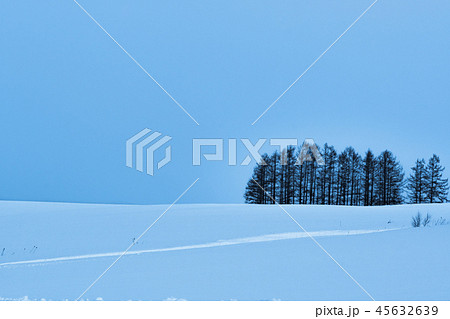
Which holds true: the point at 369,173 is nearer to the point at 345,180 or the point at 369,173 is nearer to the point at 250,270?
the point at 345,180

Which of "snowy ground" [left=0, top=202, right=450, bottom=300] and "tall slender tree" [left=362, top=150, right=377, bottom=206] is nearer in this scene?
"snowy ground" [left=0, top=202, right=450, bottom=300]

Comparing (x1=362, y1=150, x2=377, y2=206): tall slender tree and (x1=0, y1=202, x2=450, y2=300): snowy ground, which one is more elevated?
(x1=362, y1=150, x2=377, y2=206): tall slender tree

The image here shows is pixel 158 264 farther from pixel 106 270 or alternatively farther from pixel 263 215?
pixel 263 215

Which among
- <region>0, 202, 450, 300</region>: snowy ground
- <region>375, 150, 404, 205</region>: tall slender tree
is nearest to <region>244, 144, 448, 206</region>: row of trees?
<region>375, 150, 404, 205</region>: tall slender tree

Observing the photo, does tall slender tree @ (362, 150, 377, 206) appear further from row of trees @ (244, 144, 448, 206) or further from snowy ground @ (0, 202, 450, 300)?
snowy ground @ (0, 202, 450, 300)

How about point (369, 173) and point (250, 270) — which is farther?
point (369, 173)

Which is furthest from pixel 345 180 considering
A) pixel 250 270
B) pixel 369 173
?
pixel 250 270

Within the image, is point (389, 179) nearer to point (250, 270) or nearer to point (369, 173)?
point (369, 173)

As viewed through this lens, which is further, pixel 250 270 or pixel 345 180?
pixel 345 180

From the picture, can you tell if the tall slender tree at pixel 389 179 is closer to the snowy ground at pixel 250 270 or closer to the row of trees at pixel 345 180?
the row of trees at pixel 345 180

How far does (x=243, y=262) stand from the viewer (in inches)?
191

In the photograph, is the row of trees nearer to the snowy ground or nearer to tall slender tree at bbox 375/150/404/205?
tall slender tree at bbox 375/150/404/205

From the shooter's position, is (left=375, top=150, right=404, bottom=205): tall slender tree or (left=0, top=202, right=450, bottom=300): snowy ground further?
(left=375, top=150, right=404, bottom=205): tall slender tree

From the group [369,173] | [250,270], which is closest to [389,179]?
[369,173]
